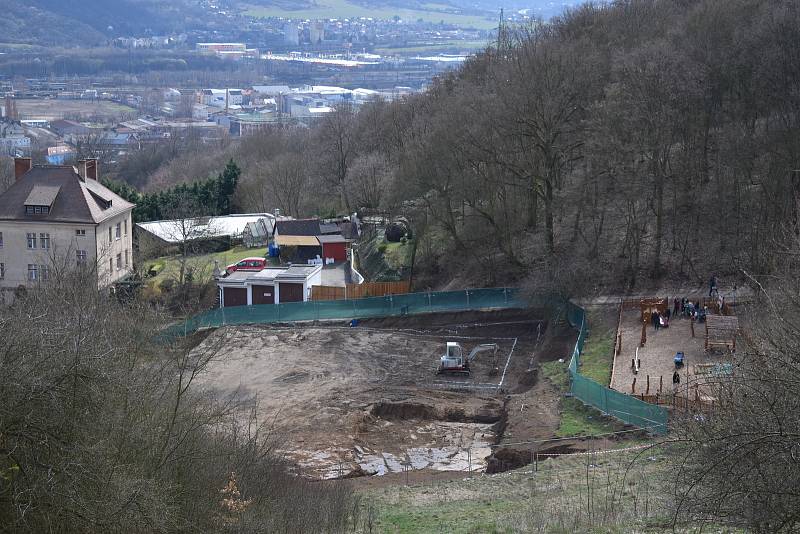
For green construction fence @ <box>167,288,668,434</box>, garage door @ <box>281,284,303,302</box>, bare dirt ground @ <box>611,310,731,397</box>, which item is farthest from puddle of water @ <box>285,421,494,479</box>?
garage door @ <box>281,284,303,302</box>

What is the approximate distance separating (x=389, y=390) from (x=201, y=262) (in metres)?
24.6

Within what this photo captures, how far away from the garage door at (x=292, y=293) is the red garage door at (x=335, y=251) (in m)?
7.95

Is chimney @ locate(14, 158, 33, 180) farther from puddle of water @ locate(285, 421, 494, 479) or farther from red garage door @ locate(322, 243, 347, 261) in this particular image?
puddle of water @ locate(285, 421, 494, 479)

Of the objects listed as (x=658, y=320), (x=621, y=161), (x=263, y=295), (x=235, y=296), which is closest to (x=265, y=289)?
(x=263, y=295)

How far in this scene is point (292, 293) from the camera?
4700 cm

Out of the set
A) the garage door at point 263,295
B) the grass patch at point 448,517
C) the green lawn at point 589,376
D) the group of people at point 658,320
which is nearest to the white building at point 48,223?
the garage door at point 263,295

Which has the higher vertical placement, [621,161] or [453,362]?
[621,161]

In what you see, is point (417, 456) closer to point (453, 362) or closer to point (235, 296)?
point (453, 362)

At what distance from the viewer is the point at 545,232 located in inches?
1762

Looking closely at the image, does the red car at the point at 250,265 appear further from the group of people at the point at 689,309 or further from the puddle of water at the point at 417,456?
the puddle of water at the point at 417,456

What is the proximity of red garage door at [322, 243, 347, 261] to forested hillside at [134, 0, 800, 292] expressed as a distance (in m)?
4.43

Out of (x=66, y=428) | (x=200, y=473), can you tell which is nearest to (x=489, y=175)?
(x=200, y=473)

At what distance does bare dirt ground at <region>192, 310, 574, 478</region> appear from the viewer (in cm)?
2903

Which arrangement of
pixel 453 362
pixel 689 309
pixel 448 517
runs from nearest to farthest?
pixel 448 517
pixel 689 309
pixel 453 362
